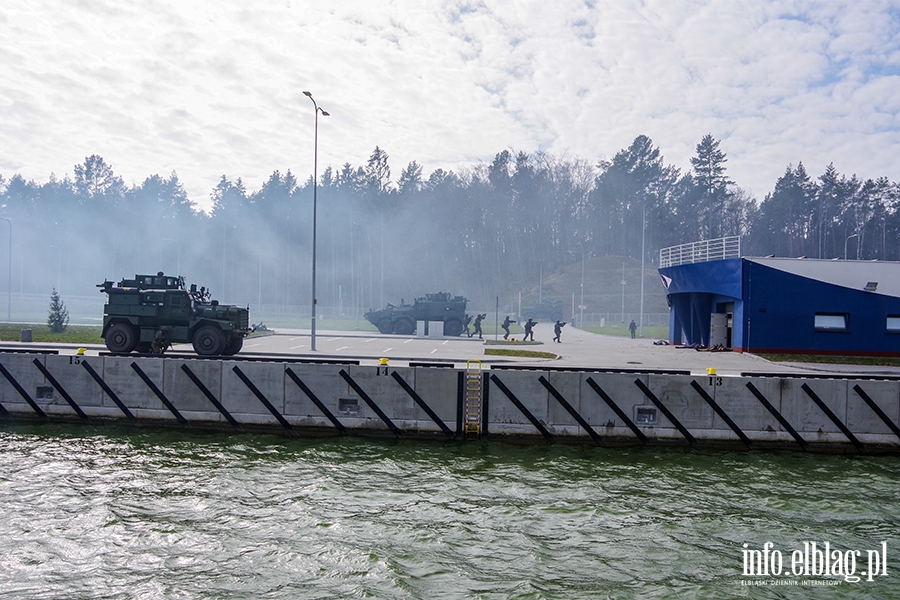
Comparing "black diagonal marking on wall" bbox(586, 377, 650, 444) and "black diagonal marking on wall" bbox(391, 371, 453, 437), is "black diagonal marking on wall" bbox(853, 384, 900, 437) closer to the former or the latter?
"black diagonal marking on wall" bbox(586, 377, 650, 444)

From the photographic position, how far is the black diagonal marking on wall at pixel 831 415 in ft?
43.8

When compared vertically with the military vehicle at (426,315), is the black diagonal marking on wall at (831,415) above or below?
below

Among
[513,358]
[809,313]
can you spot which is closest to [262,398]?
[513,358]

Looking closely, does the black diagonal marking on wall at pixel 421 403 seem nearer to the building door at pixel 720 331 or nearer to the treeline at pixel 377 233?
the building door at pixel 720 331

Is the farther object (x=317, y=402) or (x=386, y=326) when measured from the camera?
(x=386, y=326)

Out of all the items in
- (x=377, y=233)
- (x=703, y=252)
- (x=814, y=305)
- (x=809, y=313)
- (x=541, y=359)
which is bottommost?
(x=541, y=359)

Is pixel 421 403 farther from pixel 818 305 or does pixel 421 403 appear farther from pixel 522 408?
pixel 818 305

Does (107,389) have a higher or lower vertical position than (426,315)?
lower

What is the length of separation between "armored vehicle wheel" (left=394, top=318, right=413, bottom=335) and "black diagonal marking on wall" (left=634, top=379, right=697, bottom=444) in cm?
2755

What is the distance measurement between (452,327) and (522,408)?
26.1 meters

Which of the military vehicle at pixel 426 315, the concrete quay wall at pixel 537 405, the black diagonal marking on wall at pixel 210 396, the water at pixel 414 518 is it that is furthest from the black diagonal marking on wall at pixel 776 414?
the military vehicle at pixel 426 315

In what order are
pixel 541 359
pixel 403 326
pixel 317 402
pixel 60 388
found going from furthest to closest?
pixel 403 326 < pixel 541 359 < pixel 60 388 < pixel 317 402

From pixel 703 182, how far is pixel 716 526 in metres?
90.3

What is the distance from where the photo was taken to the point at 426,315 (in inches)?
1580
